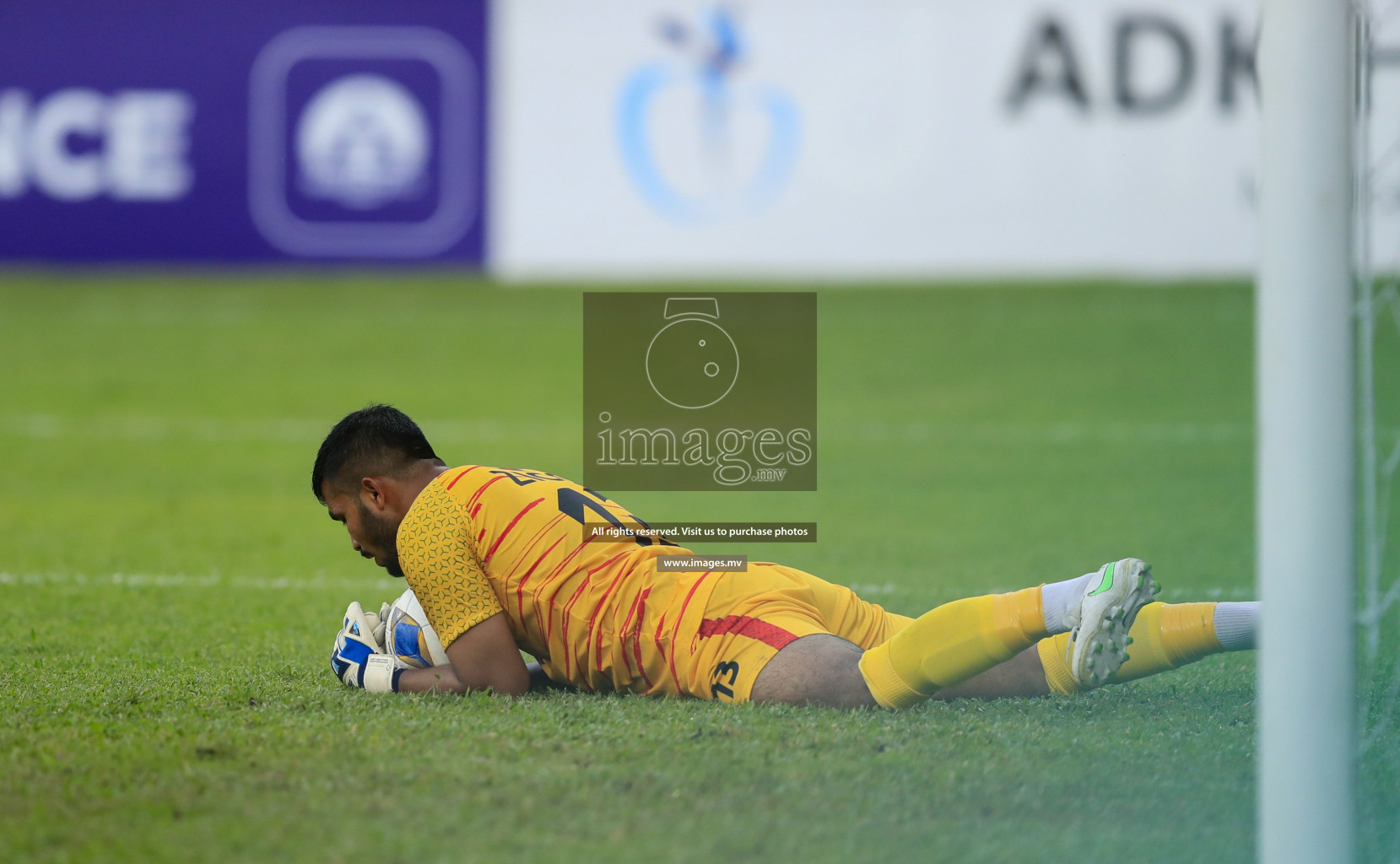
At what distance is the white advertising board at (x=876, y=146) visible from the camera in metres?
10.9

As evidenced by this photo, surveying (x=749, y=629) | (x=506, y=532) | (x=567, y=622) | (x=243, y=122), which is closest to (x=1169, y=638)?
(x=749, y=629)

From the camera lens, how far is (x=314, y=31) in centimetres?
1133

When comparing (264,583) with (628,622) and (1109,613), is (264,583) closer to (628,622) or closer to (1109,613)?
(628,622)

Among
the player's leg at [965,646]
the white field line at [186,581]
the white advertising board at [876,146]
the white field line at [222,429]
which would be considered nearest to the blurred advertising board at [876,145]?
the white advertising board at [876,146]

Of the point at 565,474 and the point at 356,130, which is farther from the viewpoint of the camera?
the point at 356,130

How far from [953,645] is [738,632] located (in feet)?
1.66

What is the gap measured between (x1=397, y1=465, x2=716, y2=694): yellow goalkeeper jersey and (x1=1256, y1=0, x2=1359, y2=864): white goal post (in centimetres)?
147

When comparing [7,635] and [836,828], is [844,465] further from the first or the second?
[836,828]

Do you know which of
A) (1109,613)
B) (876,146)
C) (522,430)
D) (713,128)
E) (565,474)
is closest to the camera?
(1109,613)

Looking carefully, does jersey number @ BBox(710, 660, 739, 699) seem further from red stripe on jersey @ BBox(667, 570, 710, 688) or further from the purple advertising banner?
the purple advertising banner

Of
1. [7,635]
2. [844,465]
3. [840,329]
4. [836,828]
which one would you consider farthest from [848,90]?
[836,828]

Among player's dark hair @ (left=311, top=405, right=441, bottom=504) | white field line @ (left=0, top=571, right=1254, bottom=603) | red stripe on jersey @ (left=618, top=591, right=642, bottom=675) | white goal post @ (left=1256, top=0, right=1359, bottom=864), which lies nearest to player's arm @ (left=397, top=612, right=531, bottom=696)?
red stripe on jersey @ (left=618, top=591, right=642, bottom=675)

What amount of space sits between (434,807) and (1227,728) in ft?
5.46

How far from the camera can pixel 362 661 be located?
11.3ft
